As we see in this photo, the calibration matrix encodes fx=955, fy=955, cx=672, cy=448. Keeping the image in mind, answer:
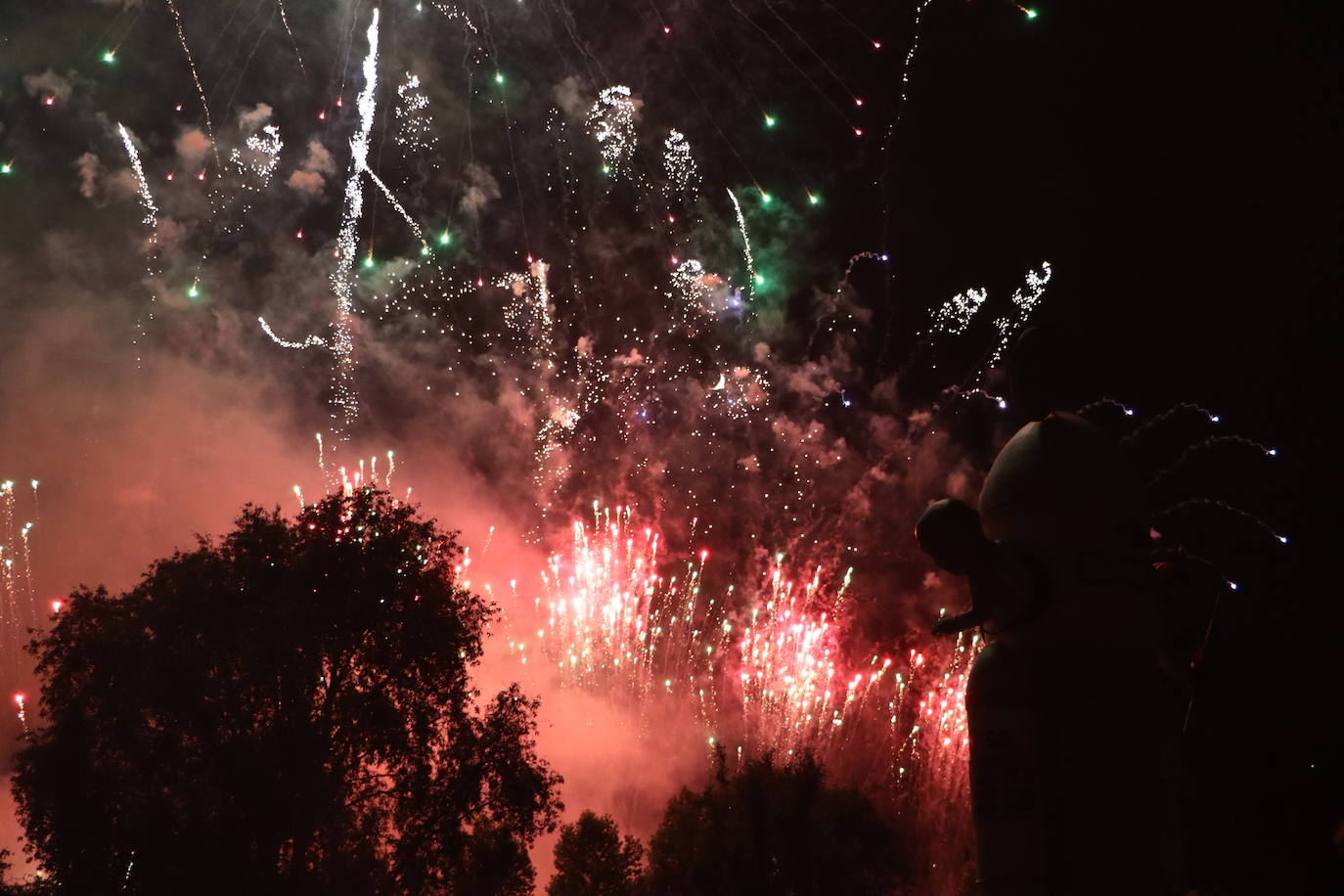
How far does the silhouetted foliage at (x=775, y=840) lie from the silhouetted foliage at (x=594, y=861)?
8.24ft

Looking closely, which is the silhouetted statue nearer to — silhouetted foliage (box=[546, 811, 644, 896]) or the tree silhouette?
the tree silhouette

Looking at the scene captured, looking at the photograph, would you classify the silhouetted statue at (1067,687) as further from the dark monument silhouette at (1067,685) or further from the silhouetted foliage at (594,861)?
the silhouetted foliage at (594,861)

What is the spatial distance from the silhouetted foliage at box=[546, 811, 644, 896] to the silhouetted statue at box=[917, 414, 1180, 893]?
163 ft

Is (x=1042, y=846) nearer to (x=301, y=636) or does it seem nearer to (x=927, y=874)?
(x=301, y=636)

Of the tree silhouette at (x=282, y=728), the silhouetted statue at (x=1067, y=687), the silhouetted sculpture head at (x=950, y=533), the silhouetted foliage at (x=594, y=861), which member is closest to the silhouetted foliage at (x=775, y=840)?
the silhouetted foliage at (x=594, y=861)

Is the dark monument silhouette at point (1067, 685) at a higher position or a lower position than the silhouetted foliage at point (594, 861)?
lower

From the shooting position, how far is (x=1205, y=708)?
26.4 feet

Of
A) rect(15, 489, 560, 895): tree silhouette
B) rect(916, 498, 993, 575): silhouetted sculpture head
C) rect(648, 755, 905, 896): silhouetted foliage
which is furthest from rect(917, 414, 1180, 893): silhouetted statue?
rect(648, 755, 905, 896): silhouetted foliage

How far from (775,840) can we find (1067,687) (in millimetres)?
43790

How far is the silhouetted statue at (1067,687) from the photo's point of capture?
253 inches

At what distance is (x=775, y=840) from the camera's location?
46875mm

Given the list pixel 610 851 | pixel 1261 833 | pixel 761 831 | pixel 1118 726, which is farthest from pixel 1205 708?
pixel 610 851

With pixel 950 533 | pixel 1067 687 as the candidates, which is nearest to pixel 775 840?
pixel 1067 687

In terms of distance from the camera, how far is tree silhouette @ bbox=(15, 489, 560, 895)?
19719 mm
